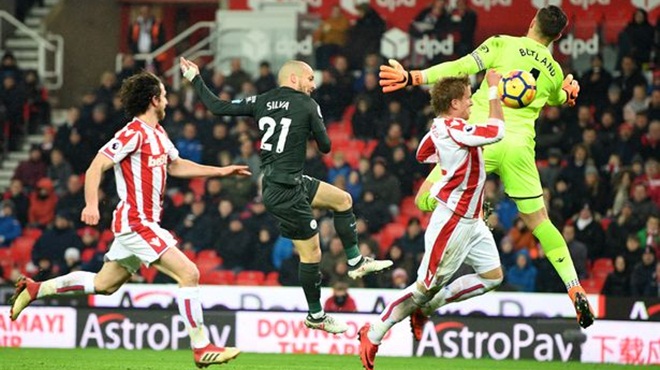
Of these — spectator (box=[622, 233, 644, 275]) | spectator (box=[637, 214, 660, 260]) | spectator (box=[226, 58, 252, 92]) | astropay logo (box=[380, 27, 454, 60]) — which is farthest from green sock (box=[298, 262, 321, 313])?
astropay logo (box=[380, 27, 454, 60])

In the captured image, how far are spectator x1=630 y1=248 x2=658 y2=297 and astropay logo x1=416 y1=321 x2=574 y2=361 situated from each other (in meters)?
2.82

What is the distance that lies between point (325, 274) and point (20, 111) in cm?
718

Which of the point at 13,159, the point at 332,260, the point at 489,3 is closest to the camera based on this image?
the point at 332,260

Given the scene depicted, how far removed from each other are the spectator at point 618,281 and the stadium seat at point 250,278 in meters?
4.64

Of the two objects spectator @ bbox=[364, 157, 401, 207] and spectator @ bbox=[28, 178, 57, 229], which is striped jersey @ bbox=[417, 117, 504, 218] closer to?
spectator @ bbox=[364, 157, 401, 207]

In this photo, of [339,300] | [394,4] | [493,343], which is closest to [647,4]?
[394,4]

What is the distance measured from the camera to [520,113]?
11125mm

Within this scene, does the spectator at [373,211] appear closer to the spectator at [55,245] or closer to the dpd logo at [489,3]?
the spectator at [55,245]

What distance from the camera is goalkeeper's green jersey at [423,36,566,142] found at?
36.4 feet

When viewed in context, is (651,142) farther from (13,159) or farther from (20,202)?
(13,159)

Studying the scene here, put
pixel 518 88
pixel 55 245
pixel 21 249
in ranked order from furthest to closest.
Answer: pixel 21 249 → pixel 55 245 → pixel 518 88

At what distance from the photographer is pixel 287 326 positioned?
50.9 ft

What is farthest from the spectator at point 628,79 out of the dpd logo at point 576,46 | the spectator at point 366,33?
the spectator at point 366,33

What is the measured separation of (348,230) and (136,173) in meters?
2.16
